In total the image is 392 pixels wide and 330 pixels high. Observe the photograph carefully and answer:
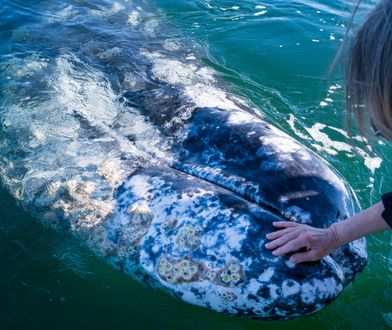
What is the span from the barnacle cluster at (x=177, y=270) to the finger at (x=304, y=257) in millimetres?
837

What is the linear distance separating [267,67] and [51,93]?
4384 mm

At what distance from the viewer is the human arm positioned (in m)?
3.51

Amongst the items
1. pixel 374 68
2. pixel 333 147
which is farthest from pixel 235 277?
pixel 333 147

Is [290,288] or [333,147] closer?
[290,288]

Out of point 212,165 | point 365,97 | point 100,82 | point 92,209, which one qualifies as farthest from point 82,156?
point 365,97

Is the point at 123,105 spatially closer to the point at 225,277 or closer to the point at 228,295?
the point at 225,277

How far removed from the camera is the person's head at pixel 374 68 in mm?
2689

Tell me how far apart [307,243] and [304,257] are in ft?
0.40

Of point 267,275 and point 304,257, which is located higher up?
point 304,257

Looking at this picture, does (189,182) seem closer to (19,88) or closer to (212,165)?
(212,165)

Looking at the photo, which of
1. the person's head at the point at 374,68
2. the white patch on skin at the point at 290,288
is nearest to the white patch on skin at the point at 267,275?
the white patch on skin at the point at 290,288

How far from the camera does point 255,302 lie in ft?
12.2

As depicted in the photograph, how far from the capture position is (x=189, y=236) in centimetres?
406

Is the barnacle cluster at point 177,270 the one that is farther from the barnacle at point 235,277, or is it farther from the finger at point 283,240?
the finger at point 283,240
